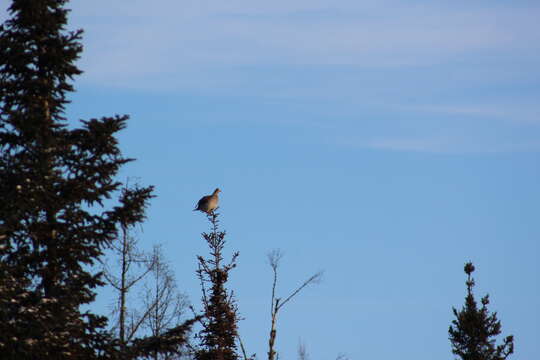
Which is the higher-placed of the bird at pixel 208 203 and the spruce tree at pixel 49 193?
the bird at pixel 208 203

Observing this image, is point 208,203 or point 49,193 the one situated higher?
point 208,203

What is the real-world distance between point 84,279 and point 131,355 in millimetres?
1659

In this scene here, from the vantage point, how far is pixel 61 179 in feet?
56.4

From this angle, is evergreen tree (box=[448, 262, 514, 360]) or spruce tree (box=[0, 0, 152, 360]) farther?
evergreen tree (box=[448, 262, 514, 360])

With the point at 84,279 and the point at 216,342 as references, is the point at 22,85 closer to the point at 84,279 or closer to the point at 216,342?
Answer: the point at 84,279

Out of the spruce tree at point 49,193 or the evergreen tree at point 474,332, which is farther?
the evergreen tree at point 474,332

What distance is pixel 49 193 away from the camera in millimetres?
16969

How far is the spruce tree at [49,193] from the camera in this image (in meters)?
16.1

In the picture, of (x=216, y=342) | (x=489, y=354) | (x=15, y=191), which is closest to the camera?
(x=15, y=191)

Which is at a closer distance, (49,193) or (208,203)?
(49,193)

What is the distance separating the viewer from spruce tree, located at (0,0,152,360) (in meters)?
16.1

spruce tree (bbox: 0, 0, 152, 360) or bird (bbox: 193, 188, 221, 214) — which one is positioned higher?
bird (bbox: 193, 188, 221, 214)

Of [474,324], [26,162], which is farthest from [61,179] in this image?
[474,324]

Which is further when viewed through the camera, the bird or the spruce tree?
the bird
